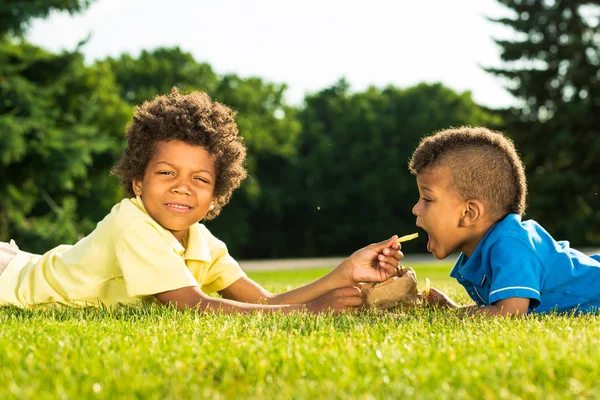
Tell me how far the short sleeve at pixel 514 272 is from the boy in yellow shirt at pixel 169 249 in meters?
0.69

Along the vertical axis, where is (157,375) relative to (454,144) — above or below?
below

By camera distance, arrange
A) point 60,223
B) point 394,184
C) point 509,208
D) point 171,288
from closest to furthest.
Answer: point 171,288 < point 509,208 < point 60,223 < point 394,184

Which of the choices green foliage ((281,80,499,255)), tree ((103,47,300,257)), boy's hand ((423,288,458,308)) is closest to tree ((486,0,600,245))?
green foliage ((281,80,499,255))

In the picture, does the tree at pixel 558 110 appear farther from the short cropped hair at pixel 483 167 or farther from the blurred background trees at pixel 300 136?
the short cropped hair at pixel 483 167

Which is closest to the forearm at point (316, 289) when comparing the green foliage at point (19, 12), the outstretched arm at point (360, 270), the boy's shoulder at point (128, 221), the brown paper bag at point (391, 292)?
the outstretched arm at point (360, 270)

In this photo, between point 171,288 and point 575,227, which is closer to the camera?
point 171,288

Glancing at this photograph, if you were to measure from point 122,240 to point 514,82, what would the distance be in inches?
1336

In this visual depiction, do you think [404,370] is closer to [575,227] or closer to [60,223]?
[60,223]

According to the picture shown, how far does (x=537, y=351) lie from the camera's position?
106 inches

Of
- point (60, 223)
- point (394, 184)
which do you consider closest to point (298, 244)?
point (394, 184)

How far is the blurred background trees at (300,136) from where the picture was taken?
2430 cm

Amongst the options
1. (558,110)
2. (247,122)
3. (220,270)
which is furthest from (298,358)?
(247,122)

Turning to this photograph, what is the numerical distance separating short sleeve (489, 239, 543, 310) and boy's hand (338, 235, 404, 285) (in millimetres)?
657

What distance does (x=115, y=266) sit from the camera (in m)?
4.60
